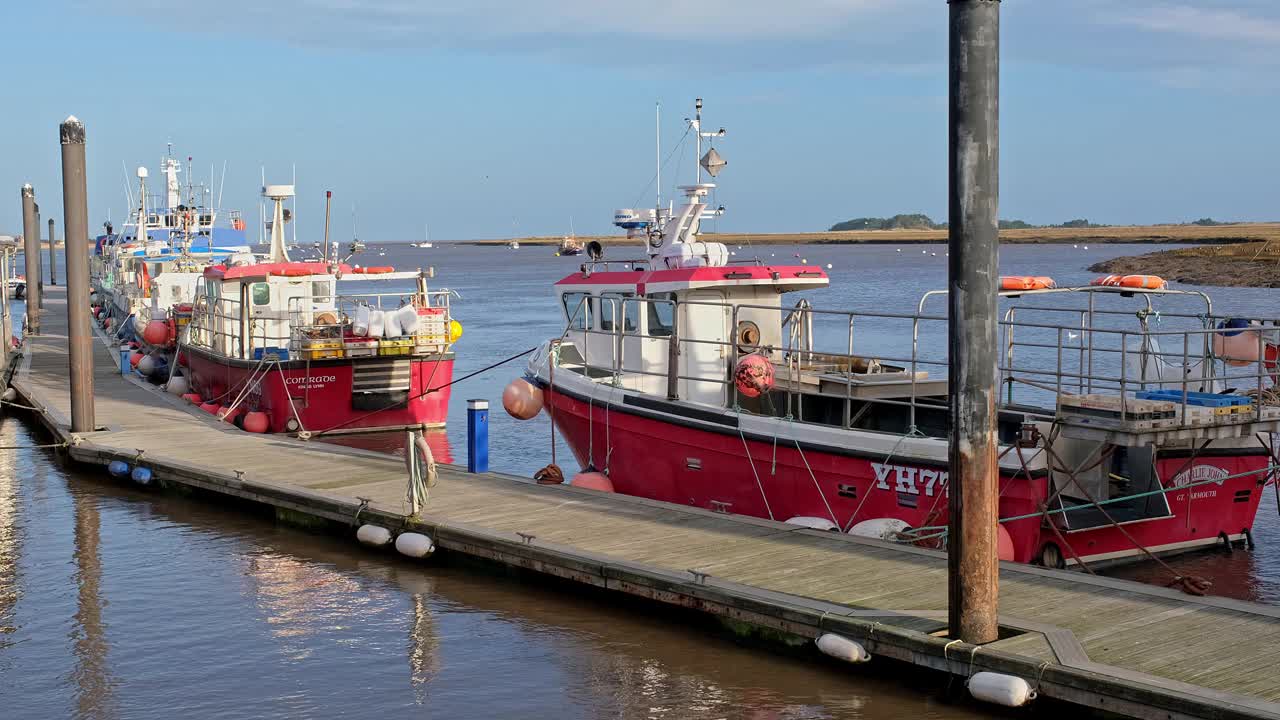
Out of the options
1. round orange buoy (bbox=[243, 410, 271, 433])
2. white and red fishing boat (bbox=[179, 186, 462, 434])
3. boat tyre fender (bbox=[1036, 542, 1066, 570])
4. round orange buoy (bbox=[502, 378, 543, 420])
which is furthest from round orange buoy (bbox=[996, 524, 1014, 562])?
round orange buoy (bbox=[243, 410, 271, 433])

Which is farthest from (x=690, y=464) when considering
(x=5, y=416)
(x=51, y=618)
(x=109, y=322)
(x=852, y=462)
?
(x=109, y=322)

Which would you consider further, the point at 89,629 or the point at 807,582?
the point at 89,629

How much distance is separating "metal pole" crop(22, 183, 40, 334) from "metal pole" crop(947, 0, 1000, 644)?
123ft

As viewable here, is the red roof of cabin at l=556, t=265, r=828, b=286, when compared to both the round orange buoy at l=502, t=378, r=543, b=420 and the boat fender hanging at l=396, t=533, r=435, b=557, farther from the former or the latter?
the boat fender hanging at l=396, t=533, r=435, b=557

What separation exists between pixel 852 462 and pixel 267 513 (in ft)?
22.0

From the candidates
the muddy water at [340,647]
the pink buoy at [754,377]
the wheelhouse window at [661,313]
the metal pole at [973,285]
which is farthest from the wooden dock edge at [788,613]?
the wheelhouse window at [661,313]

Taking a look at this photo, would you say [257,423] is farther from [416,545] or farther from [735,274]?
[416,545]

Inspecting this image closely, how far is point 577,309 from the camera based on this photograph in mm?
17859

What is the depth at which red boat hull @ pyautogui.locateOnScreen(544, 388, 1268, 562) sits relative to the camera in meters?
12.3

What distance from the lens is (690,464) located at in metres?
15.0

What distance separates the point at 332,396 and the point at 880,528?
1237 centimetres

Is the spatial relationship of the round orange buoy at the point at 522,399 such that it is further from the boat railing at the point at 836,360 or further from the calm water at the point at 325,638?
the calm water at the point at 325,638

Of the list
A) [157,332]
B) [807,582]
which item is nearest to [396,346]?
[157,332]

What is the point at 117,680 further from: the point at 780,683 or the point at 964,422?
the point at 964,422
